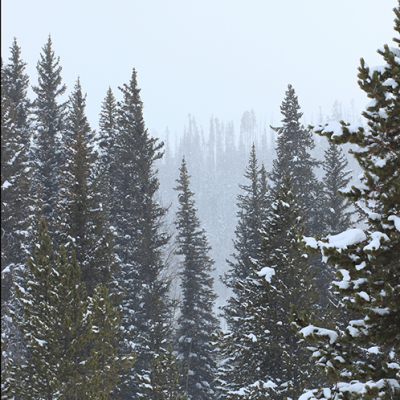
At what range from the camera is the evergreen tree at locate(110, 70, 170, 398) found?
21406 millimetres

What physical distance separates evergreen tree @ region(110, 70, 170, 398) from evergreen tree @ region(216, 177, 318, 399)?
9.26 metres

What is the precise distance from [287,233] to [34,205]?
13764 mm

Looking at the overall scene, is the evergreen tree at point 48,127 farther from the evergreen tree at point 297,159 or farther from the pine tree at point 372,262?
the pine tree at point 372,262

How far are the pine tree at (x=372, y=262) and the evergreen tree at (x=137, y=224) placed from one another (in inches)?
642

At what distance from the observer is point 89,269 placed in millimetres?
15250

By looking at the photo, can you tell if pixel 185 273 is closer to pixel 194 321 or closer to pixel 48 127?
pixel 194 321

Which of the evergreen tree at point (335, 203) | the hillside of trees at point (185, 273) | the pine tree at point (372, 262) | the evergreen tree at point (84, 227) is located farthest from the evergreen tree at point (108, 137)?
the pine tree at point (372, 262)

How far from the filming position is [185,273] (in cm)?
2530

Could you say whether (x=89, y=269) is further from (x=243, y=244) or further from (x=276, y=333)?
(x=243, y=244)

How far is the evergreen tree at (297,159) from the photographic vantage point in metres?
25.3

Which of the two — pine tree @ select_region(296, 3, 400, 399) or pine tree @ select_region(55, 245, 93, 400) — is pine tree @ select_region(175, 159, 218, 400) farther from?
pine tree @ select_region(296, 3, 400, 399)

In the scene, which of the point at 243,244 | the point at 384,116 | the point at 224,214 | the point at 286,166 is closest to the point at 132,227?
the point at 243,244

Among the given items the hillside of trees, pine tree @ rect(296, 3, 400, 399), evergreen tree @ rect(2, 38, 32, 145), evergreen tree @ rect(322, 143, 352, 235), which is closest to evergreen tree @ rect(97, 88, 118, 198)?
the hillside of trees

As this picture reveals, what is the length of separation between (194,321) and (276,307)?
514 inches
